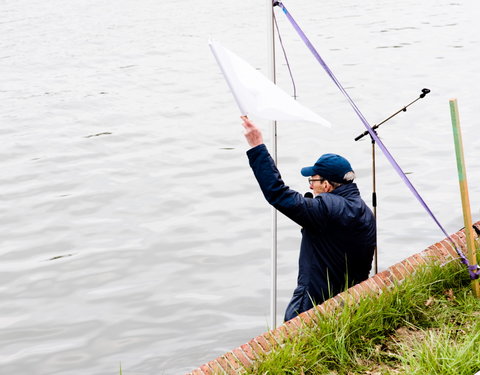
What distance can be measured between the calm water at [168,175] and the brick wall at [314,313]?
115 inches

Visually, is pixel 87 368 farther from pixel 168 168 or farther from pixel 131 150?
pixel 131 150

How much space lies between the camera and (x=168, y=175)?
46.8ft

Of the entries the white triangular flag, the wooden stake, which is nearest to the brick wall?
the wooden stake

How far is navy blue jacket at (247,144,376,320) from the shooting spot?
586cm

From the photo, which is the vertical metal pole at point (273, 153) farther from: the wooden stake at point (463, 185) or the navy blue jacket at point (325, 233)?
the wooden stake at point (463, 185)

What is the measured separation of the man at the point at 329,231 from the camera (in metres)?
6.05

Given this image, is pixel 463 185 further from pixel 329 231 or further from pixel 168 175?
pixel 168 175

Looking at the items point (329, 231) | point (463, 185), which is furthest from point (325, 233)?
point (463, 185)

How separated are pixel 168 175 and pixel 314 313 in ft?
28.2

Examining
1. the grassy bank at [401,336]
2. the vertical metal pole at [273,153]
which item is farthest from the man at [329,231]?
the grassy bank at [401,336]

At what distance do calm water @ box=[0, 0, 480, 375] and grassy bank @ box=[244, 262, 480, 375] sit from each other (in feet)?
10.2

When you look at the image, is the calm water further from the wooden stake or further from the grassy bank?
the wooden stake

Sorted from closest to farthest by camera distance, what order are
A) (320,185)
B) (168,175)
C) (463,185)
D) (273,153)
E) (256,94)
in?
(256,94) → (463,185) → (320,185) → (273,153) → (168,175)

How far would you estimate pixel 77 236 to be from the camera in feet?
38.4
